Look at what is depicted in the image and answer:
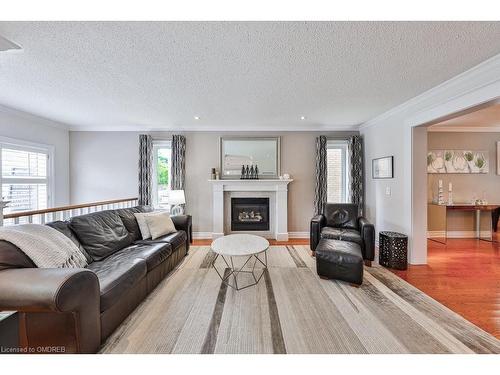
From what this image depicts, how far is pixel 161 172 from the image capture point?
4.87 m

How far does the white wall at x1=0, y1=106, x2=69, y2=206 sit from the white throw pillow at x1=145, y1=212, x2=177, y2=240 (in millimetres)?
2912

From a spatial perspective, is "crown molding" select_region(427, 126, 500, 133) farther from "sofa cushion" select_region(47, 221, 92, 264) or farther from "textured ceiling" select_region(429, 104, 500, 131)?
"sofa cushion" select_region(47, 221, 92, 264)

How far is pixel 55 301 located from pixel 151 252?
3.98 ft

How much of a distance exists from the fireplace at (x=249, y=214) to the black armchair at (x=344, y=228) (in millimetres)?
1441

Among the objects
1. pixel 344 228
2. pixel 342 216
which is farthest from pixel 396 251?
pixel 342 216

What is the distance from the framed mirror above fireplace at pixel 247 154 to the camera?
15.6 ft

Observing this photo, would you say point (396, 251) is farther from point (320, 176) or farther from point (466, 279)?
point (320, 176)

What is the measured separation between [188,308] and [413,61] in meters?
3.26

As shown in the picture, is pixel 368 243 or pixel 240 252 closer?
pixel 240 252

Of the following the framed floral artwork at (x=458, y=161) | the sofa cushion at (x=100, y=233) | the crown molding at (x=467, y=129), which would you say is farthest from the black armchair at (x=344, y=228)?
→ the crown molding at (x=467, y=129)

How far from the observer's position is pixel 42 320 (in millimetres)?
1315

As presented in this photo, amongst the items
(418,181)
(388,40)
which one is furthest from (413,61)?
(418,181)

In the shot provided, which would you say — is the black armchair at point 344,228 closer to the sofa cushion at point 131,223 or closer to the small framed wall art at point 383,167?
the small framed wall art at point 383,167

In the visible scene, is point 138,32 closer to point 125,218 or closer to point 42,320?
point 42,320
